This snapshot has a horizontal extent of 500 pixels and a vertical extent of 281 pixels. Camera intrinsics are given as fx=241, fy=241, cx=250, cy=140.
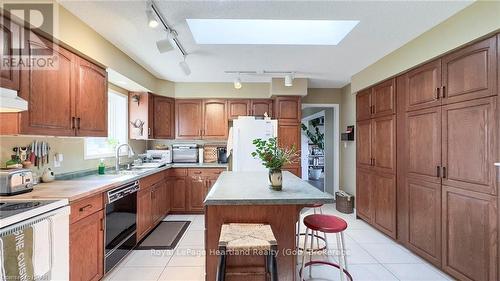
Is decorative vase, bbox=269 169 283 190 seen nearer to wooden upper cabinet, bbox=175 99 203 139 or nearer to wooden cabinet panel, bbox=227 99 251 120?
wooden cabinet panel, bbox=227 99 251 120

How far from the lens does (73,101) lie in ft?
7.43

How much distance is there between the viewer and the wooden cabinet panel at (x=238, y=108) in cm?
465

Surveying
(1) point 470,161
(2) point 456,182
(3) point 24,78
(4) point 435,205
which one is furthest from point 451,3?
(3) point 24,78

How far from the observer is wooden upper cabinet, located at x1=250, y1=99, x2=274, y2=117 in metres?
4.67

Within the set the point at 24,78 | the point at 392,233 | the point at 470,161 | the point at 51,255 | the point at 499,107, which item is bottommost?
the point at 392,233

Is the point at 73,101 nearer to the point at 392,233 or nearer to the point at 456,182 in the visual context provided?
the point at 456,182

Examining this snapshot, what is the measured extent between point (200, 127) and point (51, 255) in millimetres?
3232

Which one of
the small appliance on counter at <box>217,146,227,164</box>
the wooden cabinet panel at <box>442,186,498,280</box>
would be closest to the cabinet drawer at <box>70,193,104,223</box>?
the small appliance on counter at <box>217,146,227,164</box>

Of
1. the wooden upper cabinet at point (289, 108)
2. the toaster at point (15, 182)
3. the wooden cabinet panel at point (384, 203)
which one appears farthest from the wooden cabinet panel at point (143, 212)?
the wooden cabinet panel at point (384, 203)

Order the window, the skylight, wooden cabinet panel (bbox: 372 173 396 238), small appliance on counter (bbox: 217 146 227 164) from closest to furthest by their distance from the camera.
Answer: the skylight
wooden cabinet panel (bbox: 372 173 396 238)
the window
small appliance on counter (bbox: 217 146 227 164)

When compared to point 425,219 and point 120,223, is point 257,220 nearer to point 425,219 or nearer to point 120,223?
point 120,223

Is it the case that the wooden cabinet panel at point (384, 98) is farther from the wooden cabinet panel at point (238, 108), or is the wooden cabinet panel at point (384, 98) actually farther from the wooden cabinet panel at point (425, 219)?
the wooden cabinet panel at point (238, 108)

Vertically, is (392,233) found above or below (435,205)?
below

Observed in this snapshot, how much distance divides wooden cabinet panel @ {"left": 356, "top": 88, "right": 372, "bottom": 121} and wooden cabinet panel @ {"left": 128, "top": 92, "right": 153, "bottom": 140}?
3.59 m
